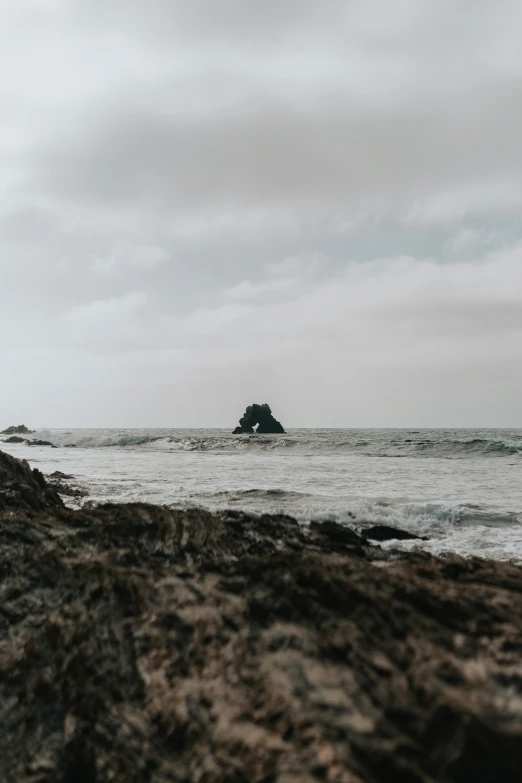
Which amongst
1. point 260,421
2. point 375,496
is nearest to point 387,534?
point 375,496

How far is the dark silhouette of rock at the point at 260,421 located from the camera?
82.0 metres

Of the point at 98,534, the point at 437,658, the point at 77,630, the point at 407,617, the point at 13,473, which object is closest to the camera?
the point at 437,658

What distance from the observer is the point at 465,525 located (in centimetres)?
977

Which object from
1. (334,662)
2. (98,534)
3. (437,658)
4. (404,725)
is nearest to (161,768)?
(334,662)

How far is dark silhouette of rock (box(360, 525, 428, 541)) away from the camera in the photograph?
854 centimetres

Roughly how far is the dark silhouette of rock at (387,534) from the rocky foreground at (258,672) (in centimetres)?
404

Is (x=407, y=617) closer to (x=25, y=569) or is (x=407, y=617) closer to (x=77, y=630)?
(x=77, y=630)

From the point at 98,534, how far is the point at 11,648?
1995 millimetres

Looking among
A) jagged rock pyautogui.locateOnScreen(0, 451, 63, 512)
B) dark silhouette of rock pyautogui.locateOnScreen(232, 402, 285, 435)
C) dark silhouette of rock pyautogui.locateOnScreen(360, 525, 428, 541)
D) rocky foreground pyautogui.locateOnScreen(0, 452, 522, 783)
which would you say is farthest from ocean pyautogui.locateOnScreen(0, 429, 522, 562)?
dark silhouette of rock pyautogui.locateOnScreen(232, 402, 285, 435)

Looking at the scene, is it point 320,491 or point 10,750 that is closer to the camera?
point 10,750

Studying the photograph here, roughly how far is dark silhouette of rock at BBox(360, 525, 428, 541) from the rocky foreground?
404cm

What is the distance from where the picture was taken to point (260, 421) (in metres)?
82.1

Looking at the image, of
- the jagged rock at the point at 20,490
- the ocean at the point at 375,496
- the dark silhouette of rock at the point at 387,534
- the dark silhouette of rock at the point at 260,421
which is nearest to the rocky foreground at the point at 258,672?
the jagged rock at the point at 20,490

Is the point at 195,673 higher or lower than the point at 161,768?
higher
